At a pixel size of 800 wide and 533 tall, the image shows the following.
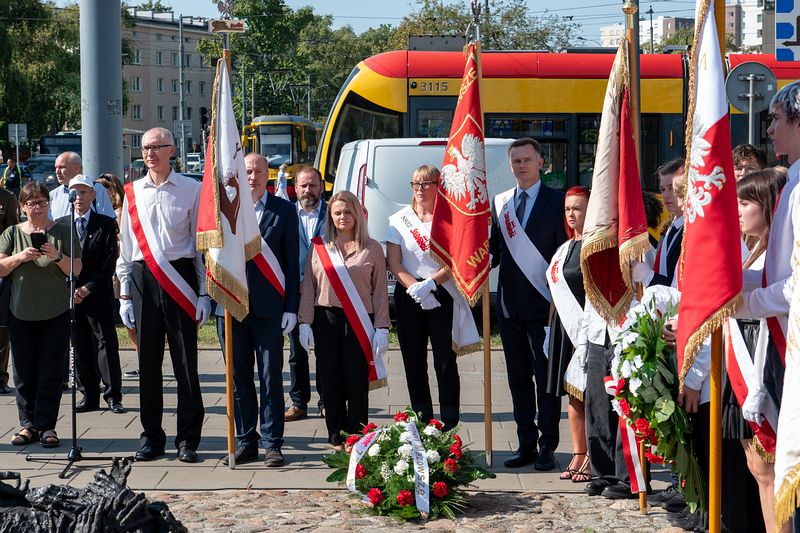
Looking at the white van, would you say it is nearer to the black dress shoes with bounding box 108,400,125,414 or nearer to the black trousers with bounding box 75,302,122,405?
the black trousers with bounding box 75,302,122,405

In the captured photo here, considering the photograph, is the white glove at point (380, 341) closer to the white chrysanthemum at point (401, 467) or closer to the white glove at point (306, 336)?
the white glove at point (306, 336)

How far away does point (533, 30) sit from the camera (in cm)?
3753

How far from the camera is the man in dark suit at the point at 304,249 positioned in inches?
346

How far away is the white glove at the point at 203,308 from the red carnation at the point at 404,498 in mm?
2107

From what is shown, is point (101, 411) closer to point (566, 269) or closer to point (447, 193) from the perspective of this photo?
point (447, 193)

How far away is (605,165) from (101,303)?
4851mm

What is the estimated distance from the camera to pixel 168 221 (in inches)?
291

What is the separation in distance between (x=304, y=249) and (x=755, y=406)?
4838 millimetres

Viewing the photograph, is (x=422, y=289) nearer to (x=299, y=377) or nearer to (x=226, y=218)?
(x=226, y=218)

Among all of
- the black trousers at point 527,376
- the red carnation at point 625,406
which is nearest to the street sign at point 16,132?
the black trousers at point 527,376

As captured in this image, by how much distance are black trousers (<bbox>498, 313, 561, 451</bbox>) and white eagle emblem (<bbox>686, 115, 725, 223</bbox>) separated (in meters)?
2.44

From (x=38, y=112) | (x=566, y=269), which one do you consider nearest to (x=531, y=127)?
(x=566, y=269)

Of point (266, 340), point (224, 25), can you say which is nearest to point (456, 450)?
point (266, 340)

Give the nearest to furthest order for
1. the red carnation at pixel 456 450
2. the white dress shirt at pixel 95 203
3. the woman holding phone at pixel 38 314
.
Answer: the red carnation at pixel 456 450 < the woman holding phone at pixel 38 314 < the white dress shirt at pixel 95 203
